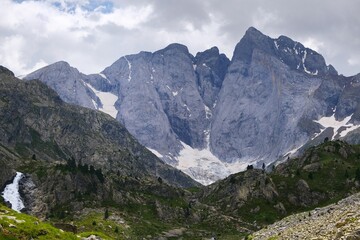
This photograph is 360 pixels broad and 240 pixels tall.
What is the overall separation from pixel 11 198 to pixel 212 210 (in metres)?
86.1

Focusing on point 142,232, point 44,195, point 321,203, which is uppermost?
point 321,203

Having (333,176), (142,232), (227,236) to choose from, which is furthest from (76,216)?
(333,176)

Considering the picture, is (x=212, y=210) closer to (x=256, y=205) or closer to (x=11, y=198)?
(x=256, y=205)

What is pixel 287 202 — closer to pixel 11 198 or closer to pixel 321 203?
pixel 321 203

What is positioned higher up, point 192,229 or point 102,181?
point 102,181

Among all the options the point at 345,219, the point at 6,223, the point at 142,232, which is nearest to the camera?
the point at 6,223

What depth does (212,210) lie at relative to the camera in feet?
652

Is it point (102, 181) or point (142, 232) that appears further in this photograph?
point (102, 181)

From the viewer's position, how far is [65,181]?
190 m

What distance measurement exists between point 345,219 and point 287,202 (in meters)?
157

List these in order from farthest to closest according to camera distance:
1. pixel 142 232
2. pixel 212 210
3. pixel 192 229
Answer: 1. pixel 212 210
2. pixel 192 229
3. pixel 142 232

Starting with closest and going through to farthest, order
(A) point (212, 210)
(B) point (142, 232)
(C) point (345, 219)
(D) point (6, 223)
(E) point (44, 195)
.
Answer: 1. (D) point (6, 223)
2. (C) point (345, 219)
3. (B) point (142, 232)
4. (E) point (44, 195)
5. (A) point (212, 210)

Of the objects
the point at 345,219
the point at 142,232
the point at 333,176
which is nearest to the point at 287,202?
the point at 333,176

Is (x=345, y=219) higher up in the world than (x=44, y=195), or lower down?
lower down
